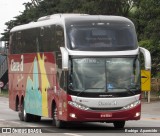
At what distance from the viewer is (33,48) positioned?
24328 mm

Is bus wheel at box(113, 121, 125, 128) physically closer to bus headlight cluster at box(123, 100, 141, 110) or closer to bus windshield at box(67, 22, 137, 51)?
bus headlight cluster at box(123, 100, 141, 110)

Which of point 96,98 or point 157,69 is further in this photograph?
point 157,69

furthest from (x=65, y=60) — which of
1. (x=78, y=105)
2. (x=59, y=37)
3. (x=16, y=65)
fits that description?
(x=16, y=65)

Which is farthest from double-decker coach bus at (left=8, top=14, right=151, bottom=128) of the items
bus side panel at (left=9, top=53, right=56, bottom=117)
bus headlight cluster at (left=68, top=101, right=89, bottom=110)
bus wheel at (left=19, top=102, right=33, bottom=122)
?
bus wheel at (left=19, top=102, right=33, bottom=122)

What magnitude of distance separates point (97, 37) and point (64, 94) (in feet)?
6.77

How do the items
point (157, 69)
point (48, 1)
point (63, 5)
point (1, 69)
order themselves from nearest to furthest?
point (157, 69) → point (63, 5) → point (1, 69) → point (48, 1)

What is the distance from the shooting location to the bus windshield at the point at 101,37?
19.9 metres

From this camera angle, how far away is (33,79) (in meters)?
24.6

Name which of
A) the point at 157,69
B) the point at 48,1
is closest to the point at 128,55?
the point at 157,69

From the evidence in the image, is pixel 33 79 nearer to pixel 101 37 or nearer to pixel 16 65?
pixel 16 65

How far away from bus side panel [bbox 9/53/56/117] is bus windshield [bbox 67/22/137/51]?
184cm

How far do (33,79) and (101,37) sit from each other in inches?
210

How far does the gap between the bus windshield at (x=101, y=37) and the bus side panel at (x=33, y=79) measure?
1.84m

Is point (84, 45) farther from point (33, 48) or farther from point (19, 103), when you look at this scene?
point (19, 103)
